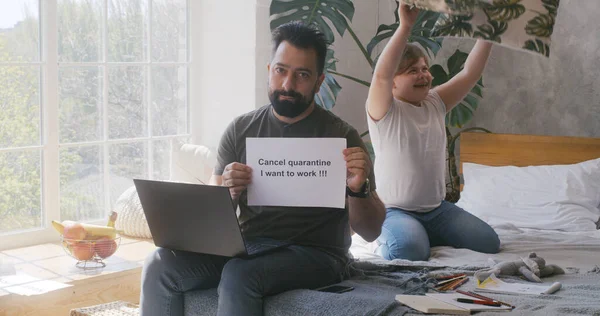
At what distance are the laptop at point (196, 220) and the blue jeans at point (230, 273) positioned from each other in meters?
0.04

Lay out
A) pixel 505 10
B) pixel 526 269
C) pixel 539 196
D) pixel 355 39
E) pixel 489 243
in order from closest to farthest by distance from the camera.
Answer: pixel 505 10, pixel 526 269, pixel 489 243, pixel 539 196, pixel 355 39

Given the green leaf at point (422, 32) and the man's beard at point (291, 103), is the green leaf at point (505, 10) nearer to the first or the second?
the man's beard at point (291, 103)

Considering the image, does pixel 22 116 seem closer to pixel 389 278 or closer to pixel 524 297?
pixel 389 278

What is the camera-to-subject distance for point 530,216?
3469 millimetres

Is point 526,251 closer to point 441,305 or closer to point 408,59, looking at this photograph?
point 408,59

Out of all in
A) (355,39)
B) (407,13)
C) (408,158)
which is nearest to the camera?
(407,13)

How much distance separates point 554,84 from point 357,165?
2280 millimetres

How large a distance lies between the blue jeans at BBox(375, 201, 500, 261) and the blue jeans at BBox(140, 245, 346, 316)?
1.68 ft

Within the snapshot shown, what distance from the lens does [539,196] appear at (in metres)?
3.55

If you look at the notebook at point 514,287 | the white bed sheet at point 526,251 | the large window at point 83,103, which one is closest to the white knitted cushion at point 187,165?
the large window at point 83,103

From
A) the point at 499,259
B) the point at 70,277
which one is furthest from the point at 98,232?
the point at 499,259

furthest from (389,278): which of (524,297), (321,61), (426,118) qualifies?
(426,118)

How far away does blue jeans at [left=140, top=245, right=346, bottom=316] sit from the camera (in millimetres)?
2182

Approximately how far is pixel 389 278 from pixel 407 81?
0.97 meters
